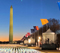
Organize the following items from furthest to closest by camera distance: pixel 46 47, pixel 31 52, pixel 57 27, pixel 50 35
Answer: pixel 57 27, pixel 50 35, pixel 46 47, pixel 31 52

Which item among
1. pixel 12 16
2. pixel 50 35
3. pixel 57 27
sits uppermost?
pixel 12 16

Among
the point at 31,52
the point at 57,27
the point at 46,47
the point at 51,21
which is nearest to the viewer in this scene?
the point at 31,52

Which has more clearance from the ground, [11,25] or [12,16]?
[12,16]

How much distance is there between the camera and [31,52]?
12.7 meters

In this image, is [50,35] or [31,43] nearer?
[50,35]

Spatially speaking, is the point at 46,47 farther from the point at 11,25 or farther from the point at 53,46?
the point at 11,25

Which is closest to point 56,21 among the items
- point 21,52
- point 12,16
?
point 12,16

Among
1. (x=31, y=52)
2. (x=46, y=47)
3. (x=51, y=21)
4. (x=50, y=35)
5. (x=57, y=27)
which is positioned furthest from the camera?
(x=51, y=21)

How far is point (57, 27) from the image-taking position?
64312 millimetres

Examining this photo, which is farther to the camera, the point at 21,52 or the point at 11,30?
the point at 11,30

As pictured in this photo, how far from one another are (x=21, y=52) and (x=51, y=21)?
58478mm

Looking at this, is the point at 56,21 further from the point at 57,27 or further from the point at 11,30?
the point at 11,30

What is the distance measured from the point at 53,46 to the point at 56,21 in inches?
1705

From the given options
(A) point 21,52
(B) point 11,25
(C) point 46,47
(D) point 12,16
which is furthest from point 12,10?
(A) point 21,52
